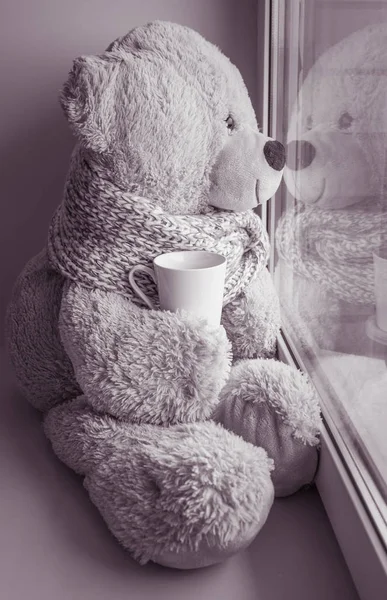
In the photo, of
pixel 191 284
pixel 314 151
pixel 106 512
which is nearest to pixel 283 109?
pixel 314 151

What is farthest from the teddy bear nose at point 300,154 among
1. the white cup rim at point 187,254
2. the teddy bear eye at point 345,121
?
the white cup rim at point 187,254

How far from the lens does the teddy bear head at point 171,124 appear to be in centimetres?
74

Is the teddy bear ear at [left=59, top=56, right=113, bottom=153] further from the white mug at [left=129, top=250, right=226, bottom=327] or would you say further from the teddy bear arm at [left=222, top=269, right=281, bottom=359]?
the teddy bear arm at [left=222, top=269, right=281, bottom=359]

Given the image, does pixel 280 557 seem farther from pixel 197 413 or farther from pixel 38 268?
pixel 38 268

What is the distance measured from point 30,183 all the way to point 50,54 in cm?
24

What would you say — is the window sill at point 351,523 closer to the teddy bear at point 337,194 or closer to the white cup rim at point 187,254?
the teddy bear at point 337,194

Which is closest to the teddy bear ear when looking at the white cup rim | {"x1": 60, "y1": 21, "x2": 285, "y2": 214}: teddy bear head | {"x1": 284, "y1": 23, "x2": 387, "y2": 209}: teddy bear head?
{"x1": 60, "y1": 21, "x2": 285, "y2": 214}: teddy bear head

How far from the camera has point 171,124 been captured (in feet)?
2.53

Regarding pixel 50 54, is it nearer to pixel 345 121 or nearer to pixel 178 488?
pixel 345 121

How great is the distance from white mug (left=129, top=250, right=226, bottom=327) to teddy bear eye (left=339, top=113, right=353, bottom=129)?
226 mm

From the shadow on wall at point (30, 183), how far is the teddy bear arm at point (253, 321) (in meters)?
0.46

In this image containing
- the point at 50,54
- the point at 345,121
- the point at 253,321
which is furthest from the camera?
the point at 50,54

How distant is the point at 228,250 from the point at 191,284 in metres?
0.14

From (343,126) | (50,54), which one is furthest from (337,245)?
(50,54)
